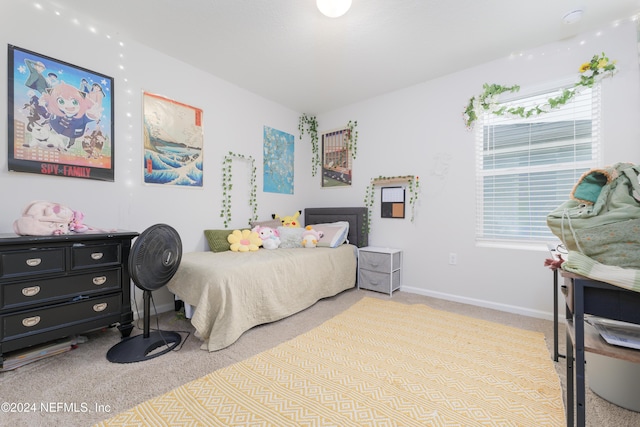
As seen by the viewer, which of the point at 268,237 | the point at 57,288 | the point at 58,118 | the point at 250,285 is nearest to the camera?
the point at 57,288

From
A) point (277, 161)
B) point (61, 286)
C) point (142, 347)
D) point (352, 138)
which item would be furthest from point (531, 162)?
point (61, 286)

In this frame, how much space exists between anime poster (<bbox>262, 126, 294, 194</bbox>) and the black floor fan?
1.84 meters

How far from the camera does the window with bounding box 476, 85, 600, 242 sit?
2426 mm

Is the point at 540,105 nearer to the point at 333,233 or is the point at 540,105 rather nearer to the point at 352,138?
the point at 352,138

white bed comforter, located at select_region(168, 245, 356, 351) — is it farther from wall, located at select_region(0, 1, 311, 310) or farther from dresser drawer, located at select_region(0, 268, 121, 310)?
wall, located at select_region(0, 1, 311, 310)

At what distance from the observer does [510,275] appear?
2684 millimetres

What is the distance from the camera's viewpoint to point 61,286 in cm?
176

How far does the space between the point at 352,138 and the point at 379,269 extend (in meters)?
1.86

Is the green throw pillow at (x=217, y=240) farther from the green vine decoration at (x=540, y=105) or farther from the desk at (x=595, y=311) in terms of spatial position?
the green vine decoration at (x=540, y=105)

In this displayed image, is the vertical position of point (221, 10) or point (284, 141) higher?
point (221, 10)

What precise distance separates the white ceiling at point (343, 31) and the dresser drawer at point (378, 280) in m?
2.32

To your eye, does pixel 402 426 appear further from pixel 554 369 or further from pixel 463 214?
pixel 463 214

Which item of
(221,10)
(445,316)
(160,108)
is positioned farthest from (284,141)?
(445,316)

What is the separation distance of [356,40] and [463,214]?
6.80 feet
